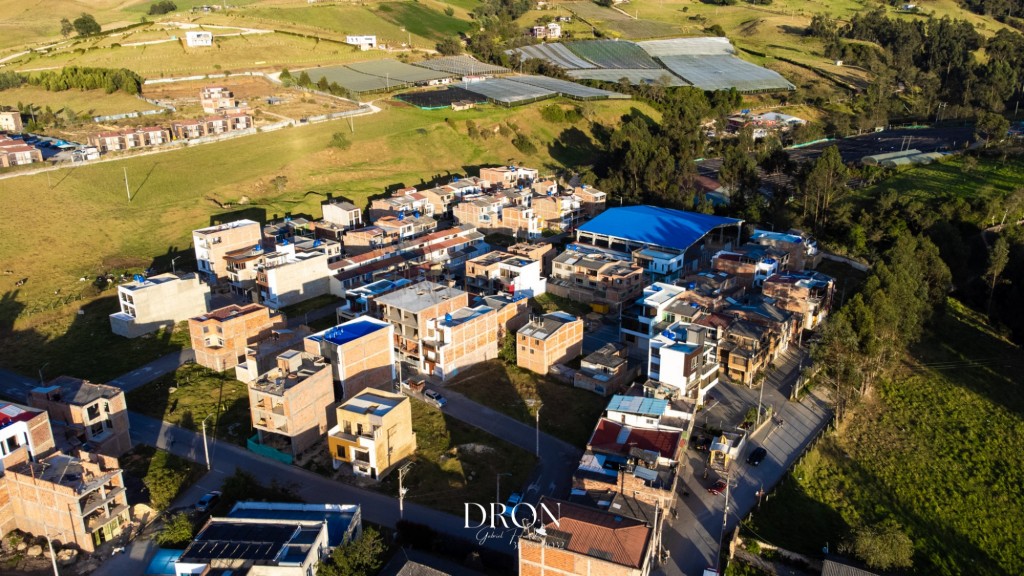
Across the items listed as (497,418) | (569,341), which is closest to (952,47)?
(569,341)

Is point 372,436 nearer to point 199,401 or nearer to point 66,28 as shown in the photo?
point 199,401

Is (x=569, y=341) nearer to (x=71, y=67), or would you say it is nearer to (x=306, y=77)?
(x=306, y=77)

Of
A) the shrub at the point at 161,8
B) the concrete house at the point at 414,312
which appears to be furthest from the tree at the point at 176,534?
the shrub at the point at 161,8

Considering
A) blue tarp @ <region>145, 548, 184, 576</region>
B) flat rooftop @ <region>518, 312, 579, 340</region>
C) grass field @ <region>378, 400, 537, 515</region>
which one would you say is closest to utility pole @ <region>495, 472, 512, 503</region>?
grass field @ <region>378, 400, 537, 515</region>

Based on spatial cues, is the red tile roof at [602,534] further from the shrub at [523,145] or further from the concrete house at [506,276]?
the shrub at [523,145]

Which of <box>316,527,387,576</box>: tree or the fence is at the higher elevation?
<box>316,527,387,576</box>: tree

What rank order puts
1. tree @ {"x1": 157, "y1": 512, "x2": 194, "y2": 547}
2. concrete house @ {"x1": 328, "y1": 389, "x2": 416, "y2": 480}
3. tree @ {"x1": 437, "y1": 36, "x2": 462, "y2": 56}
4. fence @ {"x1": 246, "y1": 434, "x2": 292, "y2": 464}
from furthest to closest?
tree @ {"x1": 437, "y1": 36, "x2": 462, "y2": 56} < fence @ {"x1": 246, "y1": 434, "x2": 292, "y2": 464} < concrete house @ {"x1": 328, "y1": 389, "x2": 416, "y2": 480} < tree @ {"x1": 157, "y1": 512, "x2": 194, "y2": 547}

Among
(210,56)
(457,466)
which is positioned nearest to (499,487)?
(457,466)

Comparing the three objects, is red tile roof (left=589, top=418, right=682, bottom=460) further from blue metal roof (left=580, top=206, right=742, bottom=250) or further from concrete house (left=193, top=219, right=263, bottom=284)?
concrete house (left=193, top=219, right=263, bottom=284)
